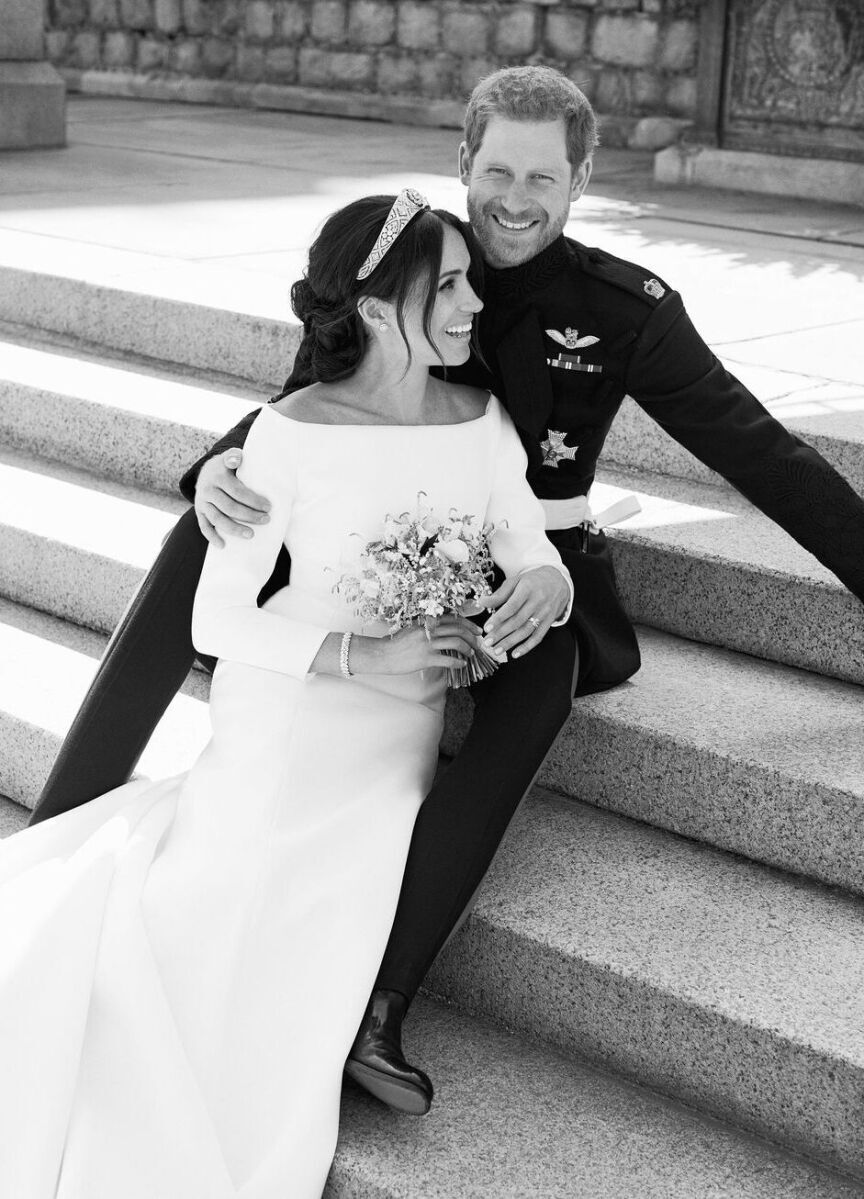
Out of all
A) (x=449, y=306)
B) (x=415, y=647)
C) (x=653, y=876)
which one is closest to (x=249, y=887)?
(x=415, y=647)

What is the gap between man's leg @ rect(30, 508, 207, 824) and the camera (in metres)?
2.54

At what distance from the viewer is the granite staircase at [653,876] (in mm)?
2096

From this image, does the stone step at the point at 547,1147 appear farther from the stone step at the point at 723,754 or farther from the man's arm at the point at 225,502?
the man's arm at the point at 225,502

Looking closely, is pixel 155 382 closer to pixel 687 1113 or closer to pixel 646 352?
pixel 646 352

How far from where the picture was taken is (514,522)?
2516mm

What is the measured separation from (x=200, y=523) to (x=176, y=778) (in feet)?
1.38

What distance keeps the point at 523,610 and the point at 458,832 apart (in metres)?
0.35

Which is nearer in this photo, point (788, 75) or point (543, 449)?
point (543, 449)

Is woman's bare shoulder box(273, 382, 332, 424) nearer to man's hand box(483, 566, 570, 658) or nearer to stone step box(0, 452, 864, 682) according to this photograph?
man's hand box(483, 566, 570, 658)

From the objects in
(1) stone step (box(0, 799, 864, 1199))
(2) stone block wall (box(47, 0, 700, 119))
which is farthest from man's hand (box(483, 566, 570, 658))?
(2) stone block wall (box(47, 0, 700, 119))

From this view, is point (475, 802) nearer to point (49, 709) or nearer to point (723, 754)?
point (723, 754)

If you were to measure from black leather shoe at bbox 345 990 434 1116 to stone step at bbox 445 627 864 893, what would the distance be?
0.66 metres

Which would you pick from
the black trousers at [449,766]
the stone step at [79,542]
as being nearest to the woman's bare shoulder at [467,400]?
the black trousers at [449,766]

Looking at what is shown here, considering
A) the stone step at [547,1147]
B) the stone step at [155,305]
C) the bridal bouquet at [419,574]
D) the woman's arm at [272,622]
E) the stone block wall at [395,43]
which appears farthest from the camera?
the stone block wall at [395,43]
